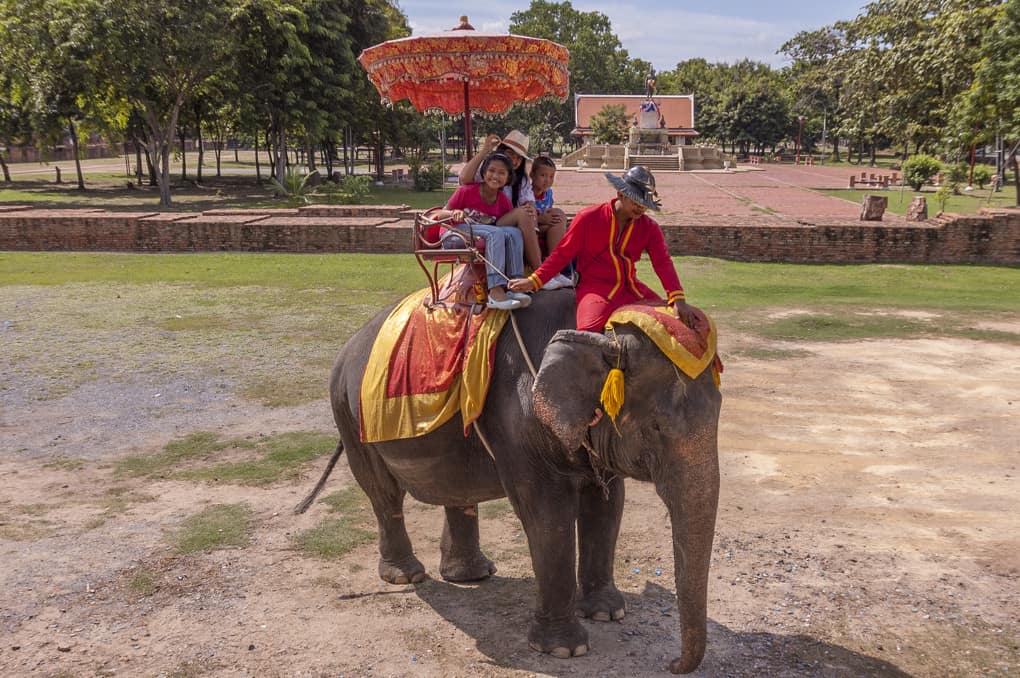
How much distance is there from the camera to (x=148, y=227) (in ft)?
64.0

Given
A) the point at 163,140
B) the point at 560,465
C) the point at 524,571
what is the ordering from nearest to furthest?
the point at 560,465 → the point at 524,571 → the point at 163,140

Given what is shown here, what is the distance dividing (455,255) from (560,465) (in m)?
1.34

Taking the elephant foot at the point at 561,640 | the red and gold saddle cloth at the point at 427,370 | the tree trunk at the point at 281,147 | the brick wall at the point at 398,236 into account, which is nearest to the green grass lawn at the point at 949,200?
the brick wall at the point at 398,236

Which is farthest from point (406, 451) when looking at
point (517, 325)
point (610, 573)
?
point (610, 573)

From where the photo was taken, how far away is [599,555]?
16.0ft

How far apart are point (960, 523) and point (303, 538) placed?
15.3ft

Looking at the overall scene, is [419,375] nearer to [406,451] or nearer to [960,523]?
[406,451]

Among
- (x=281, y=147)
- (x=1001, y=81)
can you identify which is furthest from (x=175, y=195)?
(x=1001, y=81)

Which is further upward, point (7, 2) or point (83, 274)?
point (7, 2)

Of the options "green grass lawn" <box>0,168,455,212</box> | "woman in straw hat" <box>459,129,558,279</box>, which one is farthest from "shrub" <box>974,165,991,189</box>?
"woman in straw hat" <box>459,129,558,279</box>

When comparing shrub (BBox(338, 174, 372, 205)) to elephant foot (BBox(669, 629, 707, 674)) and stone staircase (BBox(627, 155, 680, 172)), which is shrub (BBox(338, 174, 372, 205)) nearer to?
elephant foot (BBox(669, 629, 707, 674))

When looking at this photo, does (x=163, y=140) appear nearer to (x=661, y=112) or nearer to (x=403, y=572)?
Answer: (x=403, y=572)

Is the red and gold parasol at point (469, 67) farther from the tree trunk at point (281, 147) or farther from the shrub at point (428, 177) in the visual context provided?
the shrub at point (428, 177)

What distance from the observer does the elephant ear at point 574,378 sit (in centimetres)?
370
